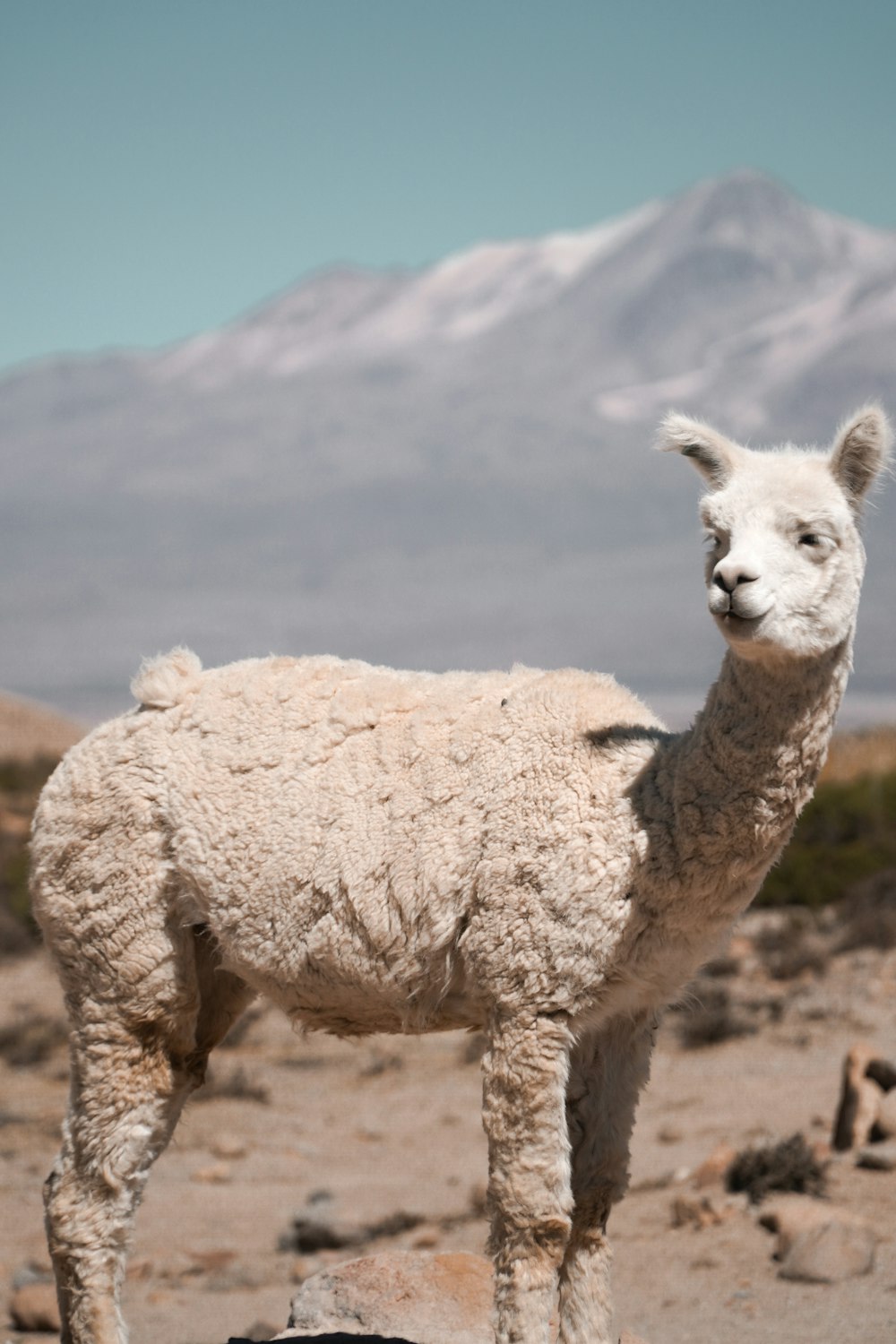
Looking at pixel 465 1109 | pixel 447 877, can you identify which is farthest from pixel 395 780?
pixel 465 1109

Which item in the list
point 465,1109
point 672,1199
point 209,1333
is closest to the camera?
point 209,1333

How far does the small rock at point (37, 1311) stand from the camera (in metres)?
7.51

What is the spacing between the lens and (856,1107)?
9.31 metres

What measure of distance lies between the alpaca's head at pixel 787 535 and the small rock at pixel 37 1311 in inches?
206

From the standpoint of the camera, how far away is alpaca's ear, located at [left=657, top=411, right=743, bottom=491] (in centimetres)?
495

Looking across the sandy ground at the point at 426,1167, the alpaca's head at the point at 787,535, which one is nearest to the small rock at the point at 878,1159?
the sandy ground at the point at 426,1167

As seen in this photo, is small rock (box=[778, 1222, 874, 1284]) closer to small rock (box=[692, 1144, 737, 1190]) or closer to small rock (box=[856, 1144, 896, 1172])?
small rock (box=[856, 1144, 896, 1172])

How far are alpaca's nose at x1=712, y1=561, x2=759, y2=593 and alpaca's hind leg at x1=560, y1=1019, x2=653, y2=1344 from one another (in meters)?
1.76

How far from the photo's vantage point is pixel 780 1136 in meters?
9.98

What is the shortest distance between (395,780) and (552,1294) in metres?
1.79

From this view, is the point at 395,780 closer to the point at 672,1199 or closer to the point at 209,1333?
the point at 209,1333

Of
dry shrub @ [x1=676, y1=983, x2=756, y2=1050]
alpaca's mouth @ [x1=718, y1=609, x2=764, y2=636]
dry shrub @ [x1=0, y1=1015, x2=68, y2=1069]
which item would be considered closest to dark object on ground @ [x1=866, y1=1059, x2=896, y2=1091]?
dry shrub @ [x1=676, y1=983, x2=756, y2=1050]

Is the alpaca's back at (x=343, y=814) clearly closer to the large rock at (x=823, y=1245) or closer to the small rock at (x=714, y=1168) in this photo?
the large rock at (x=823, y=1245)

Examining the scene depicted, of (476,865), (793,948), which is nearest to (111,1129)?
(476,865)
